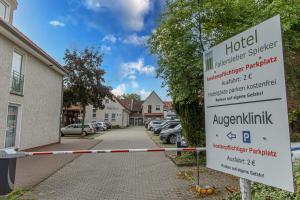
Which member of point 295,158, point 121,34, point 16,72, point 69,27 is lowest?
point 295,158

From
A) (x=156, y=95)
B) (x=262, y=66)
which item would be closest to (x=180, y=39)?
(x=262, y=66)

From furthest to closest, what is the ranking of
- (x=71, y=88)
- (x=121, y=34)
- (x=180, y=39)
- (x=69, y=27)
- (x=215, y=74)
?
(x=71, y=88), (x=121, y=34), (x=69, y=27), (x=180, y=39), (x=215, y=74)

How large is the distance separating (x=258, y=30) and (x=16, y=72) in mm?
13205

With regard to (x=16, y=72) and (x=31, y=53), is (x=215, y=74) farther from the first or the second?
(x=31, y=53)

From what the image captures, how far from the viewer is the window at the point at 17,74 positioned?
1297 centimetres

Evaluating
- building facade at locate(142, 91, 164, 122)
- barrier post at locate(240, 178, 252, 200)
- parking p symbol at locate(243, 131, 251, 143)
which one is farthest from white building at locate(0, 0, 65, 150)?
building facade at locate(142, 91, 164, 122)

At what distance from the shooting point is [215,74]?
3682mm

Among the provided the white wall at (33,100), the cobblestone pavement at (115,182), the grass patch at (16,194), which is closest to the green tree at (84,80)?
the white wall at (33,100)

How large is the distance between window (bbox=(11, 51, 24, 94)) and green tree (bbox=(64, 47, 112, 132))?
13.6m

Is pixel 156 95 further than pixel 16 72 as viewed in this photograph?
Yes

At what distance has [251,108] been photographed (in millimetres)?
3000

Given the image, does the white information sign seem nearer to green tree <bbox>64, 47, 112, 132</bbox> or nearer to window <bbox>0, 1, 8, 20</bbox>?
window <bbox>0, 1, 8, 20</bbox>

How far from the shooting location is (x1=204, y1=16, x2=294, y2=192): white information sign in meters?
2.65

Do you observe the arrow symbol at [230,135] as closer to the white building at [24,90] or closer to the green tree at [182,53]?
the green tree at [182,53]
